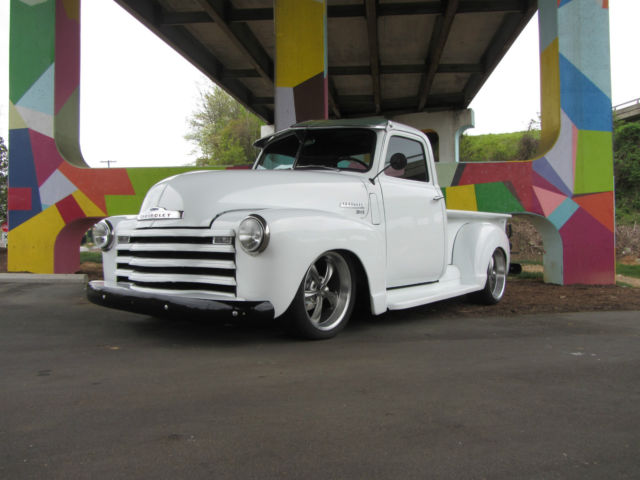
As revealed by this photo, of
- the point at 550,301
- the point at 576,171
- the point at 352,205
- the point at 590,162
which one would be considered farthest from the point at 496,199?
the point at 352,205

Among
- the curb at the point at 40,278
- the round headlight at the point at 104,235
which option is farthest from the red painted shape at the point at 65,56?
the round headlight at the point at 104,235

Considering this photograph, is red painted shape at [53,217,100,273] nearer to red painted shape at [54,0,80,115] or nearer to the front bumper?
red painted shape at [54,0,80,115]

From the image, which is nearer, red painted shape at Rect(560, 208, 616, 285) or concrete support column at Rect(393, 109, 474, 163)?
red painted shape at Rect(560, 208, 616, 285)

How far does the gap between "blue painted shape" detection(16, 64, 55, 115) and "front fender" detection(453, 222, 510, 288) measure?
6421mm

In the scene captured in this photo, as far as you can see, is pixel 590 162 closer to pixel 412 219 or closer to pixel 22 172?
pixel 412 219

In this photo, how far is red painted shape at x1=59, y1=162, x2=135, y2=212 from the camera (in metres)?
8.07

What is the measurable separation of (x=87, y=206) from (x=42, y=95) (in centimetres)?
184

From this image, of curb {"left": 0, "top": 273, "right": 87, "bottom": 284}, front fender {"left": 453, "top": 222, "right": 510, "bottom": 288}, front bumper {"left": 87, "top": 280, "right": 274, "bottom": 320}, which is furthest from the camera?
curb {"left": 0, "top": 273, "right": 87, "bottom": 284}

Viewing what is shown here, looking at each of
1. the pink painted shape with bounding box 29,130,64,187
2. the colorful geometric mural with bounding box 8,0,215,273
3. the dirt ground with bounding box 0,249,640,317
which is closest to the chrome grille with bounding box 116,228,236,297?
the dirt ground with bounding box 0,249,640,317

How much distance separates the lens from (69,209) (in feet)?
26.6

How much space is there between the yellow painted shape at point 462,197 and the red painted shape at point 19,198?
636cm

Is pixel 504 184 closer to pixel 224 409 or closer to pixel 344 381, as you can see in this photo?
pixel 344 381

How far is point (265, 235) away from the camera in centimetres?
345

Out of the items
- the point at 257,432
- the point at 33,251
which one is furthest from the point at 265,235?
the point at 33,251
